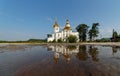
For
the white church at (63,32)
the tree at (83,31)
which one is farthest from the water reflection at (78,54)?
the tree at (83,31)

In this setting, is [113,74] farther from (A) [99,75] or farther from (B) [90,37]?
(B) [90,37]

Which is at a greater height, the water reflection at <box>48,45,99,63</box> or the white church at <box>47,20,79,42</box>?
the white church at <box>47,20,79,42</box>

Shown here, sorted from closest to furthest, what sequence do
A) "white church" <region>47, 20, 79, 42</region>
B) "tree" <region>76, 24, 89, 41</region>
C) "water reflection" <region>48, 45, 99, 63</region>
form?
"water reflection" <region>48, 45, 99, 63</region>, "white church" <region>47, 20, 79, 42</region>, "tree" <region>76, 24, 89, 41</region>

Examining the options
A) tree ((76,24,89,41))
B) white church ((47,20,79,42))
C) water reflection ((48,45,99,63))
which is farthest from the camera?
tree ((76,24,89,41))

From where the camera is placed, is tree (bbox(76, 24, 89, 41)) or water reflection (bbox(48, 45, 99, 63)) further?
tree (bbox(76, 24, 89, 41))

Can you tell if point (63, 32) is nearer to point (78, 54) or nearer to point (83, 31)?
point (83, 31)

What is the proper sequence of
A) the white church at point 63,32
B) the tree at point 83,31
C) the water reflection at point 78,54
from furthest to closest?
the tree at point 83,31 → the white church at point 63,32 → the water reflection at point 78,54

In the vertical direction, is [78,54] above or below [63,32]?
below

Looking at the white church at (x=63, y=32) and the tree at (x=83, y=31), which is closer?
the white church at (x=63, y=32)

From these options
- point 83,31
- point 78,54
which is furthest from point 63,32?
point 78,54

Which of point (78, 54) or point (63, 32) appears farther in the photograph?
point (63, 32)

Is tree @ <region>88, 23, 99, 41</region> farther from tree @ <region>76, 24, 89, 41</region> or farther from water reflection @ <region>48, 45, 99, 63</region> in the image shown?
water reflection @ <region>48, 45, 99, 63</region>

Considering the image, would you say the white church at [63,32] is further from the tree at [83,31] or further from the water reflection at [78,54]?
the water reflection at [78,54]

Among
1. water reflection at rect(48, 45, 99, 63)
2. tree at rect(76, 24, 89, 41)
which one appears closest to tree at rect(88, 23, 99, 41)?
tree at rect(76, 24, 89, 41)
